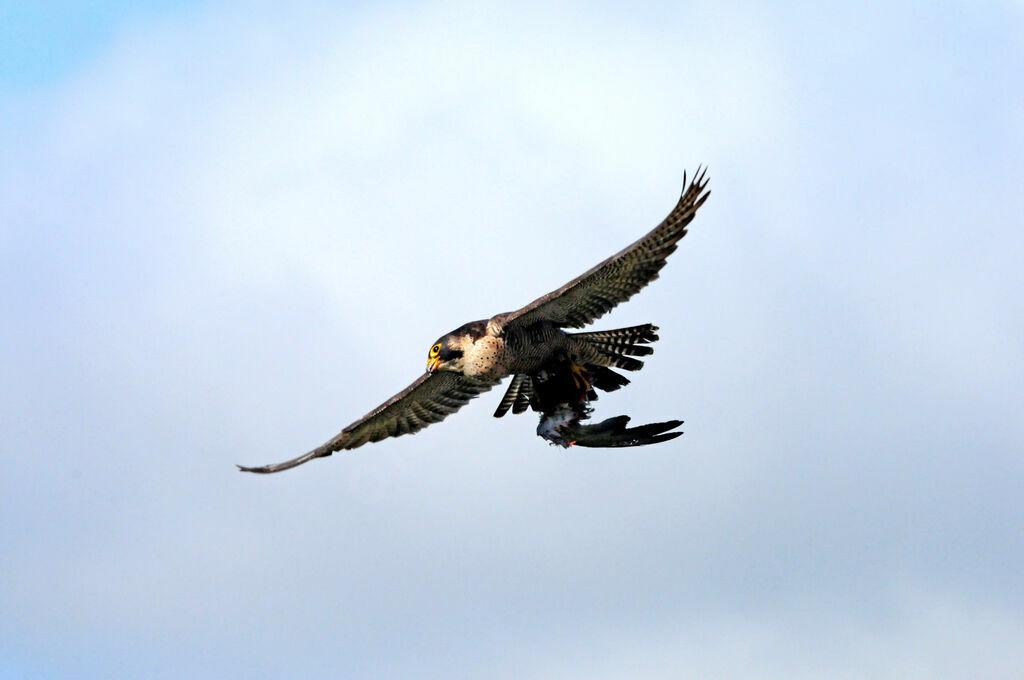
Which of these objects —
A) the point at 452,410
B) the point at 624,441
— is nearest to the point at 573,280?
the point at 624,441

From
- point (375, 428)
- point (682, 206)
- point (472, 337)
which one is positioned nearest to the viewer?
point (682, 206)

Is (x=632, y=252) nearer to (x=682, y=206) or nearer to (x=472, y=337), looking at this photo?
(x=682, y=206)

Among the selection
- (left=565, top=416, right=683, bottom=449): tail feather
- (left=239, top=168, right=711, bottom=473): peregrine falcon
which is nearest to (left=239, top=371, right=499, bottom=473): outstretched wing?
(left=239, top=168, right=711, bottom=473): peregrine falcon

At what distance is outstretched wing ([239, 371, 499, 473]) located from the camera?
26.0 meters

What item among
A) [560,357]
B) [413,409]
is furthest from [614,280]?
[413,409]

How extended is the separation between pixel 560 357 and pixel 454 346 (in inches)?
62.6

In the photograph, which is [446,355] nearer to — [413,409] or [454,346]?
[454,346]

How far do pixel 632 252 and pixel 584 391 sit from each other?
283cm

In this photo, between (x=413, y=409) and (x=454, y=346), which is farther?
(x=413, y=409)

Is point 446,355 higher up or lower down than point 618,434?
higher up

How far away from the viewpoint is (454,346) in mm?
25062

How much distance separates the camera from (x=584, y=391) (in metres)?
25.6

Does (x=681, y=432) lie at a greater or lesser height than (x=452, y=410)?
lesser

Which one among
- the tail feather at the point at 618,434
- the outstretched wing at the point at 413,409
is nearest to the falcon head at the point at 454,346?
the outstretched wing at the point at 413,409
